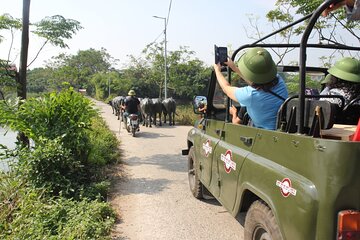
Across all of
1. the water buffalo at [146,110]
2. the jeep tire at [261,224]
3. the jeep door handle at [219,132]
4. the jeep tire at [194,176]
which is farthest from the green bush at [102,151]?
the water buffalo at [146,110]

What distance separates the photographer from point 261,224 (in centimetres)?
270

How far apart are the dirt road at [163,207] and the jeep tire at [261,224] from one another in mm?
1289

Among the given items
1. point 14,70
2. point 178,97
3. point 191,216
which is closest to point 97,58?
point 178,97

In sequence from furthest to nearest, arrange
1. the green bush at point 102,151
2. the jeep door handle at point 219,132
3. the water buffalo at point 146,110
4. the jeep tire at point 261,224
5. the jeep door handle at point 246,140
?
the water buffalo at point 146,110, the green bush at point 102,151, the jeep door handle at point 219,132, the jeep door handle at point 246,140, the jeep tire at point 261,224

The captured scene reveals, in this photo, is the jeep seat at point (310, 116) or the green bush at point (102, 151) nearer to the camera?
the jeep seat at point (310, 116)

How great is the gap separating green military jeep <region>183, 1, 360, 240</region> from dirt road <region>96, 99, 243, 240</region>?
0.87 m

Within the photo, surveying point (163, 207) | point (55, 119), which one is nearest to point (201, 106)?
point (163, 207)

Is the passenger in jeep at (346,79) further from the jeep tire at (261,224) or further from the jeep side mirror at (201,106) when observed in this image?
the jeep side mirror at (201,106)

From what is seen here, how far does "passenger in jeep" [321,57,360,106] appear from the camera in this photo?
3182mm

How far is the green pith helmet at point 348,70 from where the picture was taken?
3.18 m

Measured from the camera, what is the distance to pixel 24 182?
546cm

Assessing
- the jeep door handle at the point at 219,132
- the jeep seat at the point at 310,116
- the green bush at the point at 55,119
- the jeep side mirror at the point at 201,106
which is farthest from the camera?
the green bush at the point at 55,119

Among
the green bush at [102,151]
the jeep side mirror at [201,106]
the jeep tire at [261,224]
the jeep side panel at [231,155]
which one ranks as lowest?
the green bush at [102,151]

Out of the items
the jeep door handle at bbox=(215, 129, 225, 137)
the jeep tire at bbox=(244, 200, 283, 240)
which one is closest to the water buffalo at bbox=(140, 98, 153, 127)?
the jeep door handle at bbox=(215, 129, 225, 137)
